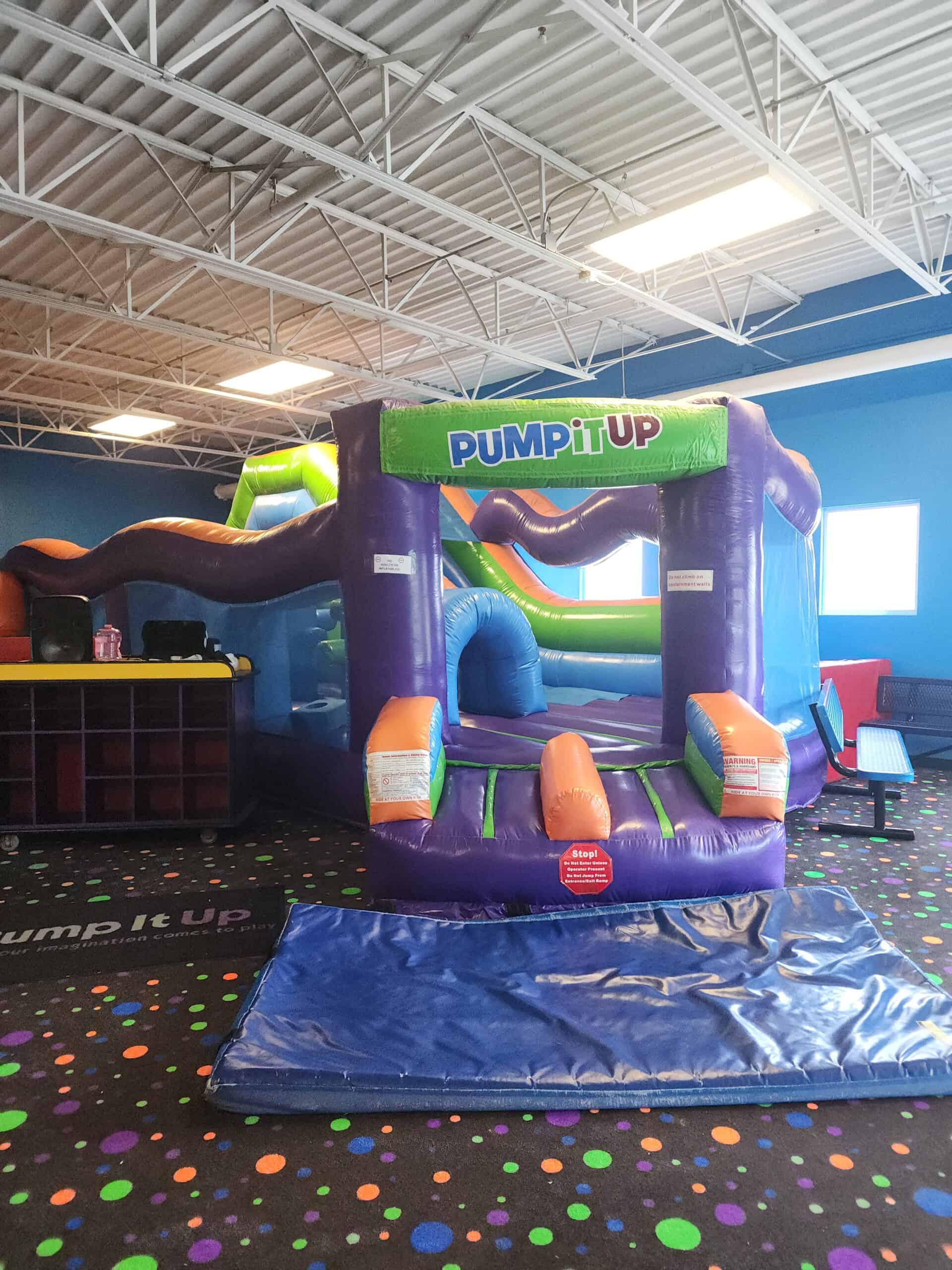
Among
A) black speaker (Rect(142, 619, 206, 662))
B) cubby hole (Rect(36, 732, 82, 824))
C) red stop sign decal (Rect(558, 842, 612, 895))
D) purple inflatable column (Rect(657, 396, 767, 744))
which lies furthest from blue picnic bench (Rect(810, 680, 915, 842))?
cubby hole (Rect(36, 732, 82, 824))

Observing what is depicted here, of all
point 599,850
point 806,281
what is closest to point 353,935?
point 599,850

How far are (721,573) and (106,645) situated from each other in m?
2.86

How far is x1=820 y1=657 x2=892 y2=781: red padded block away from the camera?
233 inches

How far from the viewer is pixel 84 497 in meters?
12.7

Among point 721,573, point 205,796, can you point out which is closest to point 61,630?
point 205,796

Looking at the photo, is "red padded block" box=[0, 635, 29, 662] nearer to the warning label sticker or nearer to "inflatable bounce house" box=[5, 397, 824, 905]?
"inflatable bounce house" box=[5, 397, 824, 905]

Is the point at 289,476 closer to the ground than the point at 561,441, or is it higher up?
higher up

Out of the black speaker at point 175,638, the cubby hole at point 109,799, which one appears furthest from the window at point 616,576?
the cubby hole at point 109,799

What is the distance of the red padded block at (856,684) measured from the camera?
591cm

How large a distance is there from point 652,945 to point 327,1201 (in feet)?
3.94

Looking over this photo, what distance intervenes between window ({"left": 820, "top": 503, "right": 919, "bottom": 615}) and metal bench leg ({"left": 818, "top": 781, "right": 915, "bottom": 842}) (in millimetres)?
3156

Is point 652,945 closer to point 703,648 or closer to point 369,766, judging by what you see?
point 369,766

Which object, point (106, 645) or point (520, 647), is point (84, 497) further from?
point (520, 647)

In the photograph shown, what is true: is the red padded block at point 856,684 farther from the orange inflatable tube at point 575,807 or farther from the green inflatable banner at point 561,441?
the orange inflatable tube at point 575,807
